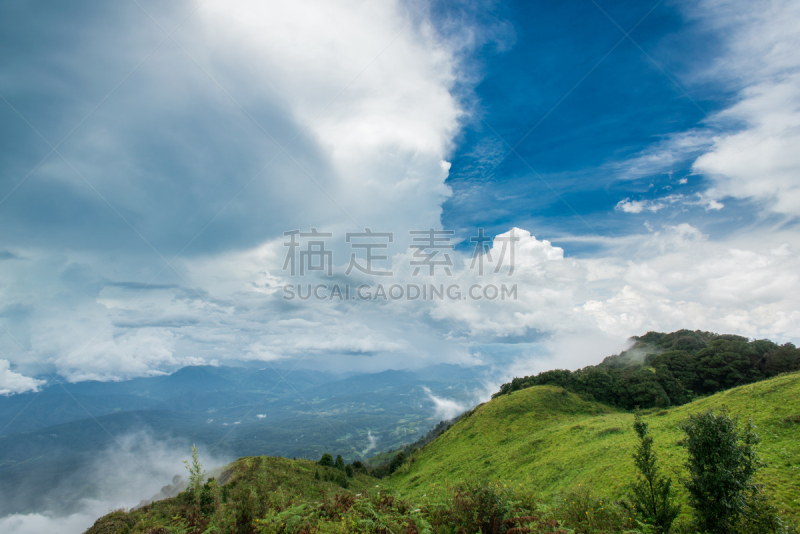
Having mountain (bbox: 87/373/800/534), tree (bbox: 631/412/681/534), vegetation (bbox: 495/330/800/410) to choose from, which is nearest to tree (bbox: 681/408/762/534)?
tree (bbox: 631/412/681/534)

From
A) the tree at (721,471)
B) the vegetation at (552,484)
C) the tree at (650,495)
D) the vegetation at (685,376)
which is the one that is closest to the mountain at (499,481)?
the vegetation at (552,484)

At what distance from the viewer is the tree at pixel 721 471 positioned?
1127 cm

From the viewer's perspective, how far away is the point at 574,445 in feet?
116

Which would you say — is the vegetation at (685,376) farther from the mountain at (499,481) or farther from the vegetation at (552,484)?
the mountain at (499,481)

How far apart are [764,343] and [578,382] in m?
36.8

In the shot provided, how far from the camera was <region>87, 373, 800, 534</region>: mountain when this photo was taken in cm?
848

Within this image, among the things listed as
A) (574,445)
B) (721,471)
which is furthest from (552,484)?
(721,471)

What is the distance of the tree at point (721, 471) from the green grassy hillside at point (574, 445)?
19.1 feet

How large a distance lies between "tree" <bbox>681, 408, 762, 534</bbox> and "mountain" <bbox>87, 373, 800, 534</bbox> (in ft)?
8.90

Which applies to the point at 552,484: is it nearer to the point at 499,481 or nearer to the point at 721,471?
the point at 721,471

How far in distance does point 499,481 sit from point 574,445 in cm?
3377

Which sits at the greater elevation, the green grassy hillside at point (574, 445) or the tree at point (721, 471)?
the tree at point (721, 471)

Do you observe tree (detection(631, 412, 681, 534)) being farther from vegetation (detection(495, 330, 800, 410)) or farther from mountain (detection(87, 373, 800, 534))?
vegetation (detection(495, 330, 800, 410))

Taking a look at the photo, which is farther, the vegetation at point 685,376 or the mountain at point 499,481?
the vegetation at point 685,376
